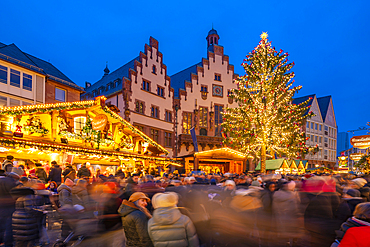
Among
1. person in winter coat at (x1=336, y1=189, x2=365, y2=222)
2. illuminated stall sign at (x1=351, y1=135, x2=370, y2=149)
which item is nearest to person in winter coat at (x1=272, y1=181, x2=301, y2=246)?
person in winter coat at (x1=336, y1=189, x2=365, y2=222)

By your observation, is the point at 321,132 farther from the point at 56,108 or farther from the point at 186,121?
the point at 56,108

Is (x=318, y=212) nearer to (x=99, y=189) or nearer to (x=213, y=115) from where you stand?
(x=99, y=189)

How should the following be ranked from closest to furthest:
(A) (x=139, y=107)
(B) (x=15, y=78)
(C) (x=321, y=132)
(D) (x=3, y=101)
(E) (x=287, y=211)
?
1. (E) (x=287, y=211)
2. (D) (x=3, y=101)
3. (B) (x=15, y=78)
4. (A) (x=139, y=107)
5. (C) (x=321, y=132)

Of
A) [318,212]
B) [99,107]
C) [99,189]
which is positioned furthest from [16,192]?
[99,107]

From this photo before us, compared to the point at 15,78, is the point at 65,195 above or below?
below

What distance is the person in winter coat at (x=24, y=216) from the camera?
17.4 feet

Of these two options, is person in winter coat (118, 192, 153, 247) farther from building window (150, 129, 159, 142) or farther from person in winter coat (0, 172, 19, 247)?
building window (150, 129, 159, 142)

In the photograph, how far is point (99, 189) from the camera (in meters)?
6.12

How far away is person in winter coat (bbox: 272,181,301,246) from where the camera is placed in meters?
5.48

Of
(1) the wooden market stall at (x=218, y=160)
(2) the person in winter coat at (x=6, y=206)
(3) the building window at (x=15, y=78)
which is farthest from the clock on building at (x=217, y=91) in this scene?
(2) the person in winter coat at (x=6, y=206)

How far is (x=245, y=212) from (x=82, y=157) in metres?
15.3

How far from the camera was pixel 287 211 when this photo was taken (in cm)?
552

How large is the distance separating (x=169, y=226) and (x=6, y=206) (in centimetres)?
447

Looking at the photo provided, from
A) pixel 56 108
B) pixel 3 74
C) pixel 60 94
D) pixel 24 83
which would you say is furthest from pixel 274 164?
pixel 3 74
